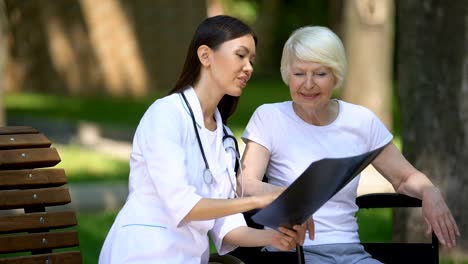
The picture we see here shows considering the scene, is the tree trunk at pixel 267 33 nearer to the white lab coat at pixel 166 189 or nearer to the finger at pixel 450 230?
the finger at pixel 450 230

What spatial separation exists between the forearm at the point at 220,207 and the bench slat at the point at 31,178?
30.8 inches

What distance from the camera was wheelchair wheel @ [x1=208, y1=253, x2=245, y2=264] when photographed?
4428 millimetres

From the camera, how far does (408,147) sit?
25.8ft

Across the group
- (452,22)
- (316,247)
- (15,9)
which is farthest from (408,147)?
(15,9)

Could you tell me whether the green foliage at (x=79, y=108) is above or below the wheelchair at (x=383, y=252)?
below

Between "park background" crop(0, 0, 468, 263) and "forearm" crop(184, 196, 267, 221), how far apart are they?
2.76 metres

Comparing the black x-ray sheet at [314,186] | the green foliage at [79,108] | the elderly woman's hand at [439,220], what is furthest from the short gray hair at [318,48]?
the green foliage at [79,108]

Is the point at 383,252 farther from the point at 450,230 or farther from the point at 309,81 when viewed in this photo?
the point at 309,81

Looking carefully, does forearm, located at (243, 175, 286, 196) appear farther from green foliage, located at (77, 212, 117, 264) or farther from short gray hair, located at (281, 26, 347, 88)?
green foliage, located at (77, 212, 117, 264)

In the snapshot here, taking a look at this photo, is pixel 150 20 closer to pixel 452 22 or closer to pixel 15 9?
pixel 15 9

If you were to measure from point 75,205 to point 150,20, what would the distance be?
1474 cm

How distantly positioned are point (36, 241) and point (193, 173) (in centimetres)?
79

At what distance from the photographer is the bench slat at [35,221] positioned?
4.61 meters

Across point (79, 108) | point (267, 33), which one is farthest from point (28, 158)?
point (267, 33)
